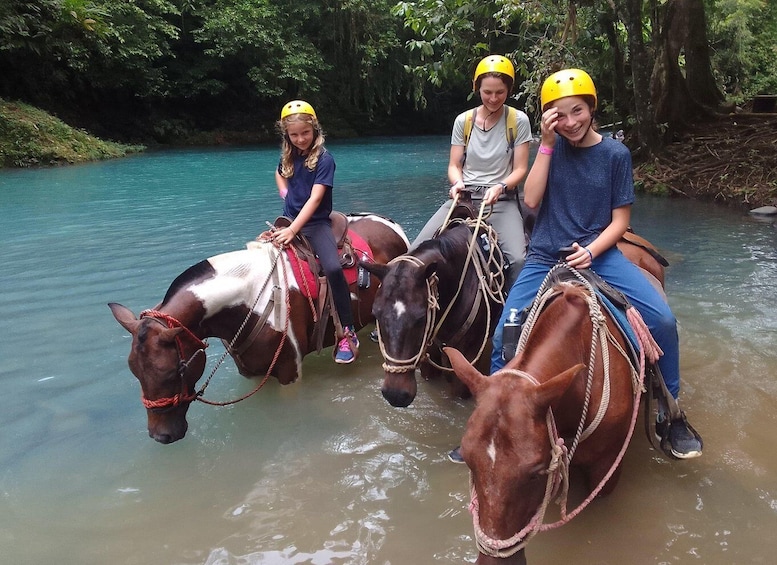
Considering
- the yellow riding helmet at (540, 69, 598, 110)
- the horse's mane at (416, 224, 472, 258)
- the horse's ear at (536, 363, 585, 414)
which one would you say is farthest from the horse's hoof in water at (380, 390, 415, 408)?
the yellow riding helmet at (540, 69, 598, 110)

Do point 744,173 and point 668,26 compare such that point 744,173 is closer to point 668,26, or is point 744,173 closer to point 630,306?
point 668,26

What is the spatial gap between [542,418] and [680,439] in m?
1.69

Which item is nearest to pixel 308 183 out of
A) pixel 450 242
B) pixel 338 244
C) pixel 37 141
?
pixel 338 244

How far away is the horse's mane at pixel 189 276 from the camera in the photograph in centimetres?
360

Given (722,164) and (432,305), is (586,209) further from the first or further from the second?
(722,164)

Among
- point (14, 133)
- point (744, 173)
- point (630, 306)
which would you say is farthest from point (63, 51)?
point (630, 306)

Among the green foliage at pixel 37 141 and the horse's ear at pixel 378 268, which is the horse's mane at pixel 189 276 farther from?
the green foliage at pixel 37 141

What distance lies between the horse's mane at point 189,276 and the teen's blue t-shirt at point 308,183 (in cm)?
101

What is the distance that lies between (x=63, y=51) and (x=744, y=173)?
23.7 m

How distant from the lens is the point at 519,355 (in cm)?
232

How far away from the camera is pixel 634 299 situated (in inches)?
115

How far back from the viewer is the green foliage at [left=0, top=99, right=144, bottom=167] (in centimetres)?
1820

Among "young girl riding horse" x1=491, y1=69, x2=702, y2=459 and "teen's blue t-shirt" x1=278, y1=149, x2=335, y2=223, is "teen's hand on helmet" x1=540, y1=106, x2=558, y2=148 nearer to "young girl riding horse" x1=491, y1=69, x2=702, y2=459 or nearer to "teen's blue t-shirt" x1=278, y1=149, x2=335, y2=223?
"young girl riding horse" x1=491, y1=69, x2=702, y2=459

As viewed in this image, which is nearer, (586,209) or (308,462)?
(586,209)
